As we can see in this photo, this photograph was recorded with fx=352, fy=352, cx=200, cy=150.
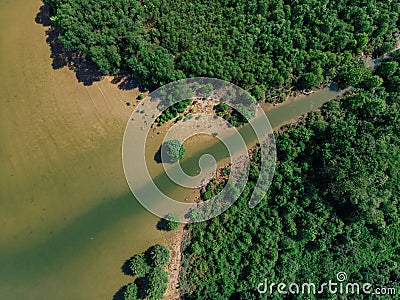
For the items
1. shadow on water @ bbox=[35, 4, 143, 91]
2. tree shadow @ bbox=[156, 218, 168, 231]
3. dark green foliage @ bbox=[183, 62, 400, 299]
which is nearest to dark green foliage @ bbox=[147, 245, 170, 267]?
tree shadow @ bbox=[156, 218, 168, 231]

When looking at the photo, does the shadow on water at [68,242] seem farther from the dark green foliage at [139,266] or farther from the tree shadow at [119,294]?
the tree shadow at [119,294]

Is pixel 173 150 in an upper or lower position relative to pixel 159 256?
upper

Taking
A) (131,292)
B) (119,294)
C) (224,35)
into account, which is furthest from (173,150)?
(119,294)

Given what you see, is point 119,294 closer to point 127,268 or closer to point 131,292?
point 131,292

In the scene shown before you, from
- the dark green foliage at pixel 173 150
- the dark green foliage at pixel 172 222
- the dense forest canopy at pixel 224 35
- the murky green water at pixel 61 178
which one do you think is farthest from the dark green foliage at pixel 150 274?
the dense forest canopy at pixel 224 35

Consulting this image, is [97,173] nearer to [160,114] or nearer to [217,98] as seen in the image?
[160,114]

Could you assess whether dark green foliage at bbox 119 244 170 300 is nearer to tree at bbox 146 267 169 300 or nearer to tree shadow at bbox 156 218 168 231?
tree at bbox 146 267 169 300
